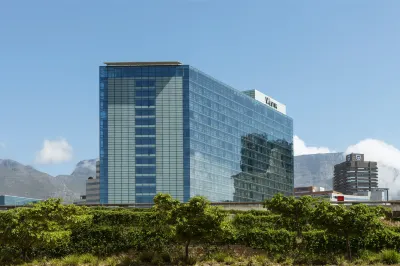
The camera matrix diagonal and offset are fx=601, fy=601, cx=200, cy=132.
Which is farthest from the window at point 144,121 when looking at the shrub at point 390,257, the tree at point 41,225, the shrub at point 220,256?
the shrub at point 390,257

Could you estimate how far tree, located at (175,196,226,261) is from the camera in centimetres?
4431

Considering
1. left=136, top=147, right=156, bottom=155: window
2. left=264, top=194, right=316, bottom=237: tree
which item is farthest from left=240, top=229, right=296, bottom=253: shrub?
left=136, top=147, right=156, bottom=155: window

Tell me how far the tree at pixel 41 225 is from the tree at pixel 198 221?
9.12 m

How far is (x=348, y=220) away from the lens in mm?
44125

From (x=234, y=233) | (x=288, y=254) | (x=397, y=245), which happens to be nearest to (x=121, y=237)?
(x=234, y=233)

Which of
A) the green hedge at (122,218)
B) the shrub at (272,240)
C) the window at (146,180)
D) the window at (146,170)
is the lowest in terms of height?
the shrub at (272,240)

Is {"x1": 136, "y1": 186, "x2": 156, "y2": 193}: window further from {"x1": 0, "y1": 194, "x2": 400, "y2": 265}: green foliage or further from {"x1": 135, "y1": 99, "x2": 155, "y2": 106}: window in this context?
{"x1": 0, "y1": 194, "x2": 400, "y2": 265}: green foliage

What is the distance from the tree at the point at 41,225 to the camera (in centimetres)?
4525

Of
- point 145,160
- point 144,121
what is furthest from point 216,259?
point 144,121

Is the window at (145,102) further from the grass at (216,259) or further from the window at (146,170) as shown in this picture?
the grass at (216,259)

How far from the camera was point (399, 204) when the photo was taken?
57375mm

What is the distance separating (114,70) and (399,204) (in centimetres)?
14925

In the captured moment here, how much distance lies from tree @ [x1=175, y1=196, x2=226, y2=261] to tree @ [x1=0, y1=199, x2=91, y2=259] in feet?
29.9

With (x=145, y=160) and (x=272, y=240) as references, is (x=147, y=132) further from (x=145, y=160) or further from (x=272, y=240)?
(x=272, y=240)
